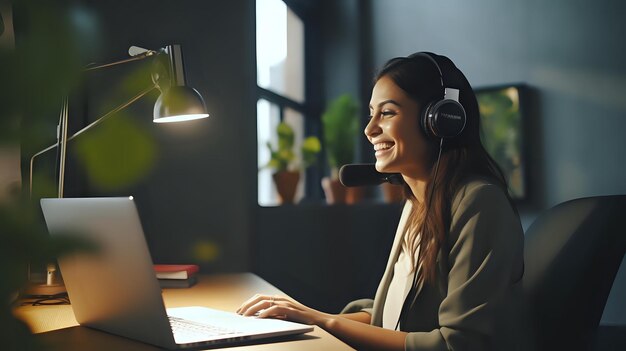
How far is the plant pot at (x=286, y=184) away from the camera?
A: 2402mm

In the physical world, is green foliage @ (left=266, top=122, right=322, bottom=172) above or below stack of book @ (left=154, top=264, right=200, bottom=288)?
above

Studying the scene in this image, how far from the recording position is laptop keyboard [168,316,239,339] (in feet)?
2.70

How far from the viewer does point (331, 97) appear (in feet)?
11.6

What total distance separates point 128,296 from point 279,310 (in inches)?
11.5

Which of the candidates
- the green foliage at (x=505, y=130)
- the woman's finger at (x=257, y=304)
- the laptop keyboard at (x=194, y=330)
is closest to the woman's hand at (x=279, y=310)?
the woman's finger at (x=257, y=304)

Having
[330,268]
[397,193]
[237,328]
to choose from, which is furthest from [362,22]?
[237,328]

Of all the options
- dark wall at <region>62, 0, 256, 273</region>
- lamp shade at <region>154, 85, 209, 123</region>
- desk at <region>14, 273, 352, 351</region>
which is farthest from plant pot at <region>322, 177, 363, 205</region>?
lamp shade at <region>154, 85, 209, 123</region>

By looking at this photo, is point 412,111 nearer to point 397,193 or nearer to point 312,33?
point 397,193

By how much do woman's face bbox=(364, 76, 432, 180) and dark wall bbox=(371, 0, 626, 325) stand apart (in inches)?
84.8

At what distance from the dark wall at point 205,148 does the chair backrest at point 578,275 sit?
98 centimetres

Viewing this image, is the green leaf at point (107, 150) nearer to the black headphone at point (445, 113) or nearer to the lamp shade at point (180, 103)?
the black headphone at point (445, 113)

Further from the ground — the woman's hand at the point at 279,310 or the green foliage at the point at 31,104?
the green foliage at the point at 31,104

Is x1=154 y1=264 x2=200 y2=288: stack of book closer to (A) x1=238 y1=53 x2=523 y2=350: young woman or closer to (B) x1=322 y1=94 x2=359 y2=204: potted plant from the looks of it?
(A) x1=238 y1=53 x2=523 y2=350: young woman

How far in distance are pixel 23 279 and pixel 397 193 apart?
2399mm
